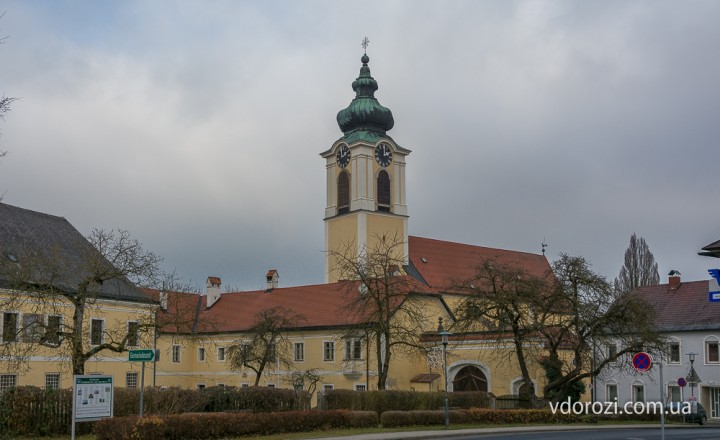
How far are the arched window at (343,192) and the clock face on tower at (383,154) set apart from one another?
301cm

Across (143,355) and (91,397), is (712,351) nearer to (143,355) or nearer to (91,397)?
(143,355)

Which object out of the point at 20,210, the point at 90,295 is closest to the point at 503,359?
the point at 90,295

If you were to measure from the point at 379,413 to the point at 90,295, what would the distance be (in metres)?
12.8

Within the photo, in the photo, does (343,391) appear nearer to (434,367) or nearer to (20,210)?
(434,367)

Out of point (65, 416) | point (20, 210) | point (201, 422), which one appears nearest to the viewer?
point (201, 422)

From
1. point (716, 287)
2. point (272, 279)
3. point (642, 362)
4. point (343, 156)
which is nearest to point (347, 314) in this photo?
point (272, 279)

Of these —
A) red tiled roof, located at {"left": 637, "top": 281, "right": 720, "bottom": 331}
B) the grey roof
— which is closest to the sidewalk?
red tiled roof, located at {"left": 637, "top": 281, "right": 720, "bottom": 331}

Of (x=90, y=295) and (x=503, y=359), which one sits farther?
(x=503, y=359)

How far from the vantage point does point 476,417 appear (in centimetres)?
3556

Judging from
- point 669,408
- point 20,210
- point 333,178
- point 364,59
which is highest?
point 364,59

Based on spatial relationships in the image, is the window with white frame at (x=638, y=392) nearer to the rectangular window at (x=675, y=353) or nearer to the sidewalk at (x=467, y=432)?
the rectangular window at (x=675, y=353)

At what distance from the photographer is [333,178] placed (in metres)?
75.9

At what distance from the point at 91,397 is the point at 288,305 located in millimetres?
40169

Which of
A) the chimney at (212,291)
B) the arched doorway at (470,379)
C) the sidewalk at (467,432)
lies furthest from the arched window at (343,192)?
the sidewalk at (467,432)
